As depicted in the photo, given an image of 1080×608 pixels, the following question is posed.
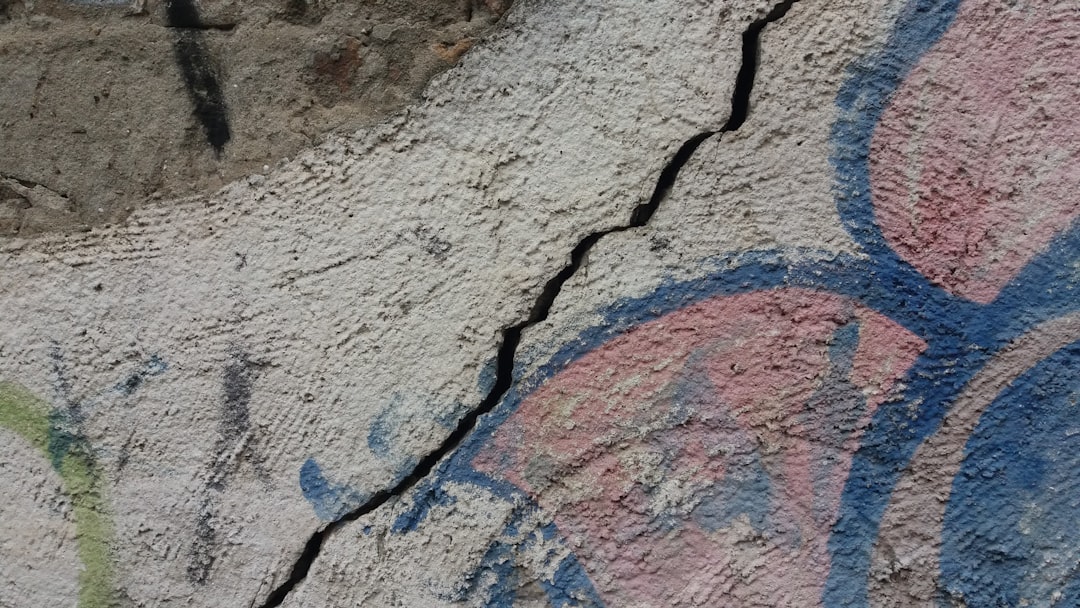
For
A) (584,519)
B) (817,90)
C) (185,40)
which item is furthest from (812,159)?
(185,40)

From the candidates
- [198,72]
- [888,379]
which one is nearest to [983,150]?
[888,379]

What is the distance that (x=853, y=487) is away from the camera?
3.20 feet

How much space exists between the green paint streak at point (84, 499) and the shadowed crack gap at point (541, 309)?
7.8 inches

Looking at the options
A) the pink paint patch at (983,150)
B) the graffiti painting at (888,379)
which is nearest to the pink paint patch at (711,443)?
the graffiti painting at (888,379)

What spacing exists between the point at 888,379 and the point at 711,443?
0.66 ft

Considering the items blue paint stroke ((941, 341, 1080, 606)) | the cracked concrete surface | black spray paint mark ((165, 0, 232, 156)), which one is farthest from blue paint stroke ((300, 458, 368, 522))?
blue paint stroke ((941, 341, 1080, 606))

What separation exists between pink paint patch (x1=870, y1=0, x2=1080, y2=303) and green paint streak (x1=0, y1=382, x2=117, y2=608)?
3.11 ft

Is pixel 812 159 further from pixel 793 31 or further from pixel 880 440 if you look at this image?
pixel 880 440

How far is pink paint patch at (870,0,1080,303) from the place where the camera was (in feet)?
3.12

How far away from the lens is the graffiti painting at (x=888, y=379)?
953 mm

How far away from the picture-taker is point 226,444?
Result: 1.05 metres

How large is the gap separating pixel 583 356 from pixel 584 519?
18cm

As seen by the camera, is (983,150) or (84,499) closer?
(983,150)

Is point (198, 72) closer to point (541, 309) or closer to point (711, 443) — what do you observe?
point (541, 309)
